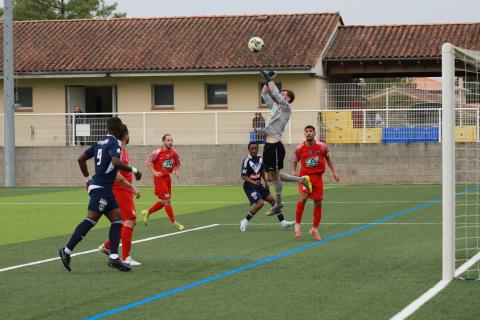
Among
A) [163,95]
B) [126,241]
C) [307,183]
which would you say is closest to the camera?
[126,241]

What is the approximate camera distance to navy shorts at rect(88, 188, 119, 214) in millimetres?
11766

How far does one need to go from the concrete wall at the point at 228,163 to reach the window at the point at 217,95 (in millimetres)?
5978

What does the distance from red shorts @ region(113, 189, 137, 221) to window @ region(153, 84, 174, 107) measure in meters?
27.6

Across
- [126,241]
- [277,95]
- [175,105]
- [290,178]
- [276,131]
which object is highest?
[175,105]

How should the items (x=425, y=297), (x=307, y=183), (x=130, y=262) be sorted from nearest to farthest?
(x=425, y=297) < (x=130, y=262) < (x=307, y=183)

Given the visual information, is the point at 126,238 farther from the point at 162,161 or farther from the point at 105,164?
the point at 162,161

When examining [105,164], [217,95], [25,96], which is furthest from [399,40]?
[105,164]

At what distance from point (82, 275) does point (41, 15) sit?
58541 millimetres

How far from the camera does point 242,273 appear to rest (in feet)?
37.1

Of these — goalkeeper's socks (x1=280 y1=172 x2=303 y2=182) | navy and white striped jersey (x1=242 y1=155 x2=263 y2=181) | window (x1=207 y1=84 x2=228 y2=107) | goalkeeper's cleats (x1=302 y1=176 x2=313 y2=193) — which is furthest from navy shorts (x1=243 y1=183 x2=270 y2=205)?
window (x1=207 y1=84 x2=228 y2=107)

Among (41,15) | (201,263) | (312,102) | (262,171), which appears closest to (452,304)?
(201,263)

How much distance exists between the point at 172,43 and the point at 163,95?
2.13 meters

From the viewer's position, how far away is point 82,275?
1145 cm

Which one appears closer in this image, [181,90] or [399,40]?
[399,40]
